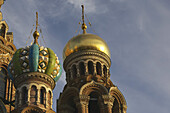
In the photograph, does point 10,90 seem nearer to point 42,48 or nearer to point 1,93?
point 1,93

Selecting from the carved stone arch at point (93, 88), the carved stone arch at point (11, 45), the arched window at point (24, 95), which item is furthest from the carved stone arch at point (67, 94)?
the carved stone arch at point (11, 45)

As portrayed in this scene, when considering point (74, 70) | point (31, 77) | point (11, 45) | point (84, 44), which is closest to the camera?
point (31, 77)

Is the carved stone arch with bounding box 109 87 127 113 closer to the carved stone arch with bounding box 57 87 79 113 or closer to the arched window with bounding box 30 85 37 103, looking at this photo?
the carved stone arch with bounding box 57 87 79 113

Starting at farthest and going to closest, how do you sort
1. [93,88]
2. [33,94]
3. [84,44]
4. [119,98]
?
[84,44]
[33,94]
[119,98]
[93,88]

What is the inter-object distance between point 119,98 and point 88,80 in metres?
2.08

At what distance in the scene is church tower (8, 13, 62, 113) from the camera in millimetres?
26734

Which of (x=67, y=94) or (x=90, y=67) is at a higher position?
(x=90, y=67)

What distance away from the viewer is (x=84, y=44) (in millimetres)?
27719

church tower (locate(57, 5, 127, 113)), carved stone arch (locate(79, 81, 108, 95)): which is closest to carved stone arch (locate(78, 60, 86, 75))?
church tower (locate(57, 5, 127, 113))

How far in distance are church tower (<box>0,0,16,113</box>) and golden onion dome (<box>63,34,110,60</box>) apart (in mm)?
4554

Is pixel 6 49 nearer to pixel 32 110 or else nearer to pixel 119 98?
pixel 32 110

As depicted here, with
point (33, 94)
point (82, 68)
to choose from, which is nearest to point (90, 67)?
point (82, 68)

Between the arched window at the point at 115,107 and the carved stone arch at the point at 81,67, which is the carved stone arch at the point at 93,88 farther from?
the carved stone arch at the point at 81,67

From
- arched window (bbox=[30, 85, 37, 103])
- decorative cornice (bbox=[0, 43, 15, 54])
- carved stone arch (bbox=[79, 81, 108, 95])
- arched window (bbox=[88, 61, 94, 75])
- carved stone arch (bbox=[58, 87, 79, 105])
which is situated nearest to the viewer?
carved stone arch (bbox=[79, 81, 108, 95])
